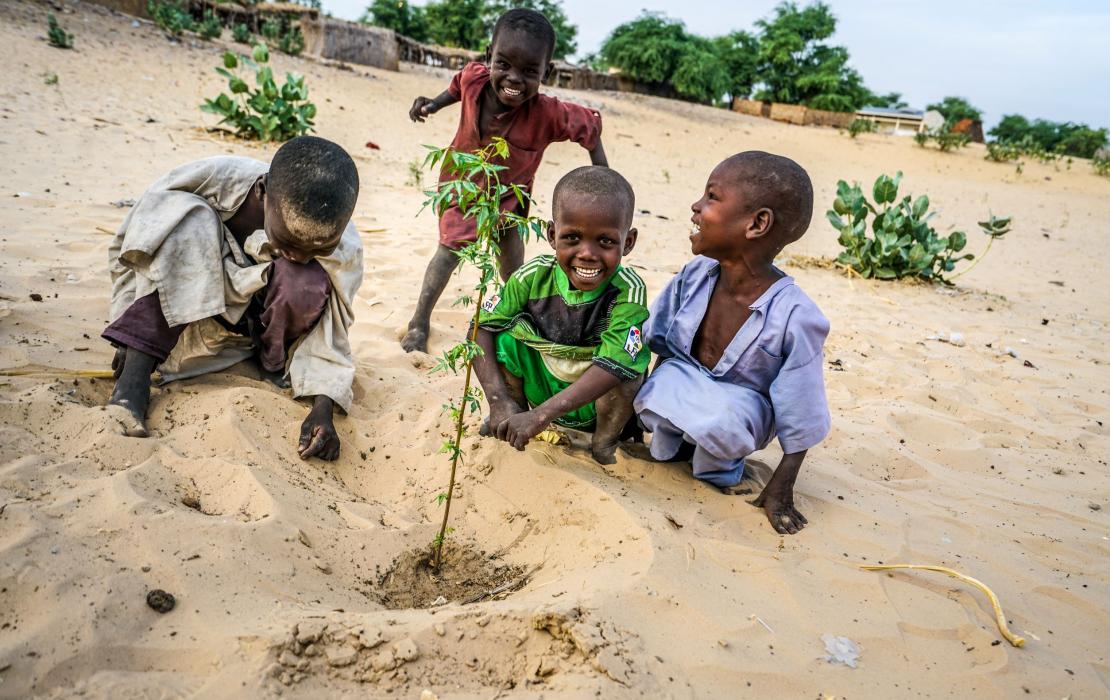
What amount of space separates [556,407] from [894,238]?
457 centimetres

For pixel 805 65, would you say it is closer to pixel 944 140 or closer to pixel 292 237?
pixel 944 140

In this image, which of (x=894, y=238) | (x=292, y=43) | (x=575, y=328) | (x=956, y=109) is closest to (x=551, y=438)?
(x=575, y=328)

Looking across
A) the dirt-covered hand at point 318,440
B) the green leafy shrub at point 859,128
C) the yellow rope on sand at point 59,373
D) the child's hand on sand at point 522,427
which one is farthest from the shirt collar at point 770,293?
the green leafy shrub at point 859,128

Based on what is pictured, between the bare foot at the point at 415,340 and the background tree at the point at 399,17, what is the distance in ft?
68.5

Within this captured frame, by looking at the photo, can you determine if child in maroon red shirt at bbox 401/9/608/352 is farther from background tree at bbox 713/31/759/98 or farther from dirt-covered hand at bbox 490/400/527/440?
background tree at bbox 713/31/759/98

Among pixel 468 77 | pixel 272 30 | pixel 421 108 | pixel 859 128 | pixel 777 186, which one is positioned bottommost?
pixel 777 186

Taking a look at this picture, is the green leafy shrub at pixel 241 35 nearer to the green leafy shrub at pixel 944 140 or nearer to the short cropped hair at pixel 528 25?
the short cropped hair at pixel 528 25

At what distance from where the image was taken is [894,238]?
5.67m

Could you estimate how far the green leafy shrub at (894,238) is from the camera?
559 cm

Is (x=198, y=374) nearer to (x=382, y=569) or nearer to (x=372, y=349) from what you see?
(x=372, y=349)

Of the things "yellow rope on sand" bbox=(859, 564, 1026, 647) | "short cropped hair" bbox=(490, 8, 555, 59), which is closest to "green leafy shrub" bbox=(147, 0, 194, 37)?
"short cropped hair" bbox=(490, 8, 555, 59)

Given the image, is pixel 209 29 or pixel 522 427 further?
pixel 209 29

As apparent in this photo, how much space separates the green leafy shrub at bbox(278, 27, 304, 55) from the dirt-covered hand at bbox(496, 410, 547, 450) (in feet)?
37.2

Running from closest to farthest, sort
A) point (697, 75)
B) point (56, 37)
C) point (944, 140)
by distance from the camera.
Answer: point (56, 37) < point (944, 140) < point (697, 75)
